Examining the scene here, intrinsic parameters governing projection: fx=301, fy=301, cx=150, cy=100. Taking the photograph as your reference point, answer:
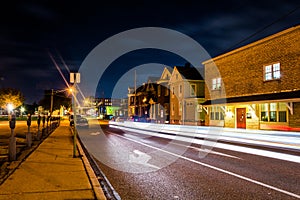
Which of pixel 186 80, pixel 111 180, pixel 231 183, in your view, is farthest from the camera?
pixel 186 80

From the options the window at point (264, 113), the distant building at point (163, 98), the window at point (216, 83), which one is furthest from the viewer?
the distant building at point (163, 98)

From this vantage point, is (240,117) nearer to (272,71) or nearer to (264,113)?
(264,113)

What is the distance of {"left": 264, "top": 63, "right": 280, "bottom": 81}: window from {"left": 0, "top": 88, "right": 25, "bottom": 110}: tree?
59.3 meters

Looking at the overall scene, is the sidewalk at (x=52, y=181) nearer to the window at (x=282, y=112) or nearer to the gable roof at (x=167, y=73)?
the window at (x=282, y=112)

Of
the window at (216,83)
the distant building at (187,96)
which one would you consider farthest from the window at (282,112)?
the distant building at (187,96)

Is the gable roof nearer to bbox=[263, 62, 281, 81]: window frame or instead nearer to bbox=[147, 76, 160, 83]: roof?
bbox=[147, 76, 160, 83]: roof

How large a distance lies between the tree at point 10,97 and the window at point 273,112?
58995 mm

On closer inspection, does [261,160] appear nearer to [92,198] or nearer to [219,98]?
[92,198]

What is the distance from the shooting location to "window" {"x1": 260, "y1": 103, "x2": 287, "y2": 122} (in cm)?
2288

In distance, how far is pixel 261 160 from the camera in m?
11.1

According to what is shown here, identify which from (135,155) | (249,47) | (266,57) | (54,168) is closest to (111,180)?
(54,168)

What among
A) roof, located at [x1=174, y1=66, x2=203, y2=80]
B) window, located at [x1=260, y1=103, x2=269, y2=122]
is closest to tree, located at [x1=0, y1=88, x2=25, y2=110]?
roof, located at [x1=174, y1=66, x2=203, y2=80]

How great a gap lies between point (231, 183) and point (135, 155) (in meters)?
5.60

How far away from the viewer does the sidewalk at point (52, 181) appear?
585 centimetres
